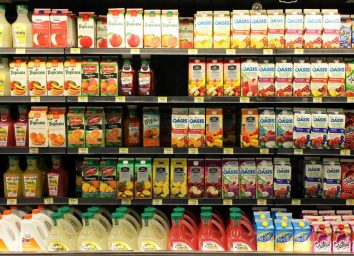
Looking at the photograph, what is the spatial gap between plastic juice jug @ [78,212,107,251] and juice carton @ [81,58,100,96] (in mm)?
1107

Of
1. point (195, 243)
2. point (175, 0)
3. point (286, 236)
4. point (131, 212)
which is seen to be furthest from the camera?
point (175, 0)

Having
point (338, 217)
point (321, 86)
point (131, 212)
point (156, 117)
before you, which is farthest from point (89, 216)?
point (321, 86)

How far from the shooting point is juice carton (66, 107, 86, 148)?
3.74 m

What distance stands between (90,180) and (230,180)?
3.96 feet

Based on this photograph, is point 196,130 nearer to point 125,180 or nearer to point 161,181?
point 161,181

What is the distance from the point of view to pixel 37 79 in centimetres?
371

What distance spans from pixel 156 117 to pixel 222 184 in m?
0.81

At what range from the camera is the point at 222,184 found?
3.74 meters

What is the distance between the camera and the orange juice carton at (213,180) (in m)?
3.73

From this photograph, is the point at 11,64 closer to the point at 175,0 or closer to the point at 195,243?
the point at 175,0

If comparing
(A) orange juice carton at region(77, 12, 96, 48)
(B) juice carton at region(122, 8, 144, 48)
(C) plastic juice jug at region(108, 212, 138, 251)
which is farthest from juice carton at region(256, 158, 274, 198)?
(A) orange juice carton at region(77, 12, 96, 48)

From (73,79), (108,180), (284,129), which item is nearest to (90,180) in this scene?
(108,180)

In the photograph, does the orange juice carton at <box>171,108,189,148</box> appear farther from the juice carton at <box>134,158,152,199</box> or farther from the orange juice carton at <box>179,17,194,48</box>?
the orange juice carton at <box>179,17,194,48</box>

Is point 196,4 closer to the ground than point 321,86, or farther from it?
farther from it
